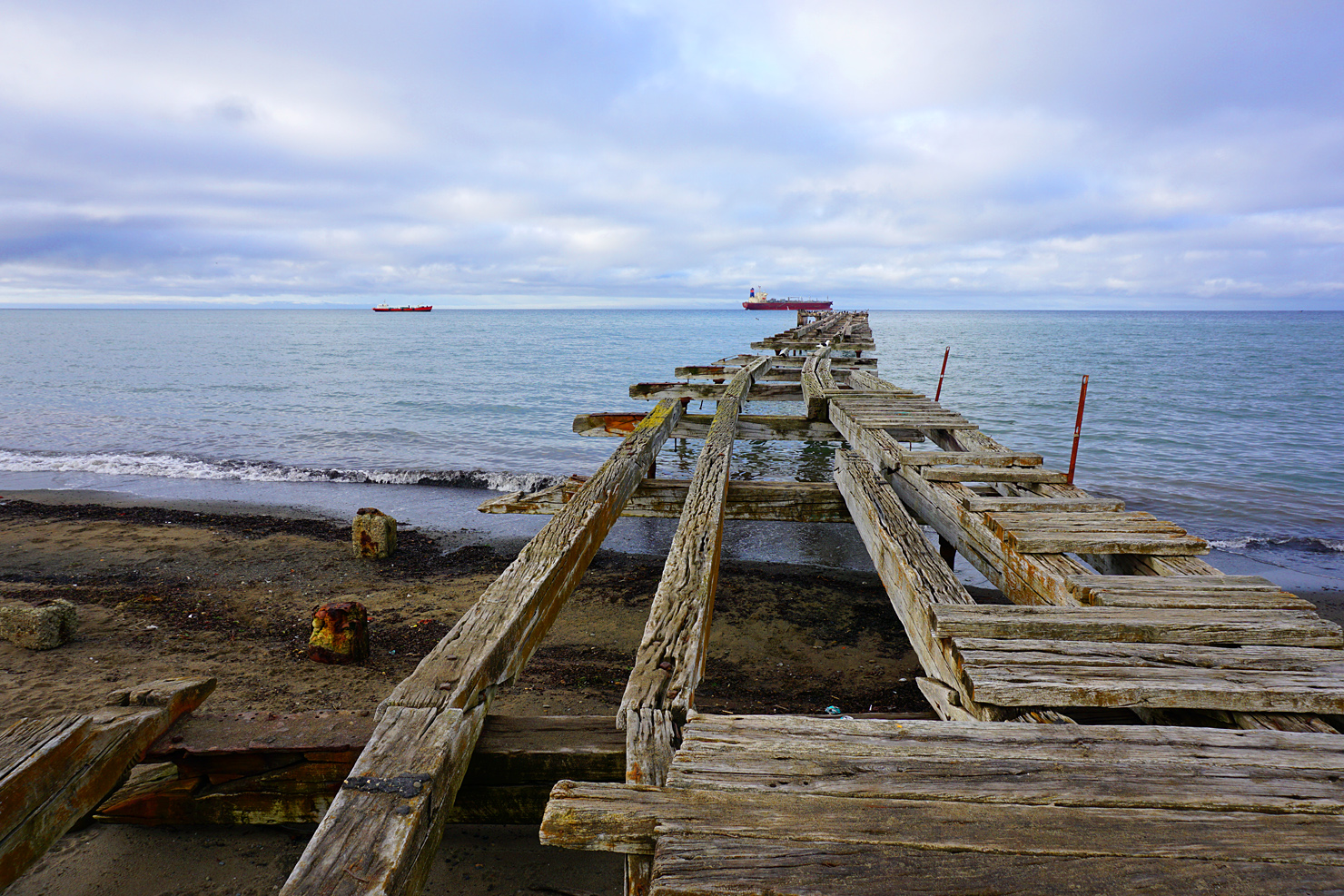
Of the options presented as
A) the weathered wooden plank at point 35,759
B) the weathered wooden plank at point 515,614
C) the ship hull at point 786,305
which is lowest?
the weathered wooden plank at point 35,759

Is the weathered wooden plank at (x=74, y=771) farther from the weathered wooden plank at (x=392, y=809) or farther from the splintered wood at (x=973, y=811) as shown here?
the splintered wood at (x=973, y=811)

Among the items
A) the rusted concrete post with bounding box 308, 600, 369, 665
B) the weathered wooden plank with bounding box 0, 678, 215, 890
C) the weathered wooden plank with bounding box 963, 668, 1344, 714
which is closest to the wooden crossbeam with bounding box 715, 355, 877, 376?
the rusted concrete post with bounding box 308, 600, 369, 665

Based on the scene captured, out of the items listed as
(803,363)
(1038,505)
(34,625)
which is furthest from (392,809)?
Result: (803,363)

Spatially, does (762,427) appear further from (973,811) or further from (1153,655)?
(973,811)

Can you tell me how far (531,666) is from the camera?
17.6ft

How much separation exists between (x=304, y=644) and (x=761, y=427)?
202 inches

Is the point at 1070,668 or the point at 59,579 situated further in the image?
the point at 59,579

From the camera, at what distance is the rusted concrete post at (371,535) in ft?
26.5

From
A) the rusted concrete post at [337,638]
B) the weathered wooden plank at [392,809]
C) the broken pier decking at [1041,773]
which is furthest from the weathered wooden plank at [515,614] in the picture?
the rusted concrete post at [337,638]

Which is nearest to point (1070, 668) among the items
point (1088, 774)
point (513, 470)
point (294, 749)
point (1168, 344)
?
point (1088, 774)

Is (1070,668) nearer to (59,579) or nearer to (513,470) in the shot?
(59,579)

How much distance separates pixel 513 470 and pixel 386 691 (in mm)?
9858

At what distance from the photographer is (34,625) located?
5.19 metres

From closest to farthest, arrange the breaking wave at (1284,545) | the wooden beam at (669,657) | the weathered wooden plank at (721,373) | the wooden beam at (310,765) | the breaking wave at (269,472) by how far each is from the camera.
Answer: the wooden beam at (669,657), the wooden beam at (310,765), the breaking wave at (1284,545), the weathered wooden plank at (721,373), the breaking wave at (269,472)
